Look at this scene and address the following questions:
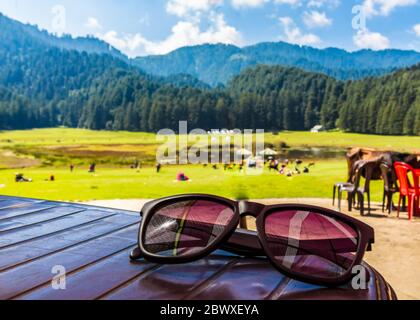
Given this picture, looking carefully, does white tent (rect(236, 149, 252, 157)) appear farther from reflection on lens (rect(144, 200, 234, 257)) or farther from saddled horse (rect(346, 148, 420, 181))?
reflection on lens (rect(144, 200, 234, 257))

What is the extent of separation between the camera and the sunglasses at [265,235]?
0.90 meters

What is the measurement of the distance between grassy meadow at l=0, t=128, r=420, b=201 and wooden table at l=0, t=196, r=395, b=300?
926 cm

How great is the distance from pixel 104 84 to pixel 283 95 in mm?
→ 36739

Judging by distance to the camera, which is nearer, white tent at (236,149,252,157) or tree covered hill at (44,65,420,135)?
white tent at (236,149,252,157)

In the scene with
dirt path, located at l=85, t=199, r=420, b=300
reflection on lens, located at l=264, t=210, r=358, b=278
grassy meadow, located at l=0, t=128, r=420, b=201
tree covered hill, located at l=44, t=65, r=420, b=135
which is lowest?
grassy meadow, located at l=0, t=128, r=420, b=201

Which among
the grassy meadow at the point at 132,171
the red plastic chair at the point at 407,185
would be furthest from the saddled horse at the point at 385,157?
the grassy meadow at the point at 132,171

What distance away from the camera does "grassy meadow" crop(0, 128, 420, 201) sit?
12414 millimetres

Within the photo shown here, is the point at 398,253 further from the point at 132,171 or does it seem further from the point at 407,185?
the point at 132,171

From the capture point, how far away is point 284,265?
0.89m

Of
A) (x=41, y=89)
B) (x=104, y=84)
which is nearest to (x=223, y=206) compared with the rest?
(x=104, y=84)

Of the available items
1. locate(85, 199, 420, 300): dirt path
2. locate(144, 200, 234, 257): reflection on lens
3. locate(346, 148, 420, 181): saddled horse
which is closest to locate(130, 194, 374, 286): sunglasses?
locate(144, 200, 234, 257): reflection on lens

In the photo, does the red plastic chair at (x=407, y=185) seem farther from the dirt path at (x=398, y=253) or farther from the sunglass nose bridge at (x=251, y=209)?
the sunglass nose bridge at (x=251, y=209)

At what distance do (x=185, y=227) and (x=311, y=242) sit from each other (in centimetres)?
31

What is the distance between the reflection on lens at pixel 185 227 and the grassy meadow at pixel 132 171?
9.39 meters
